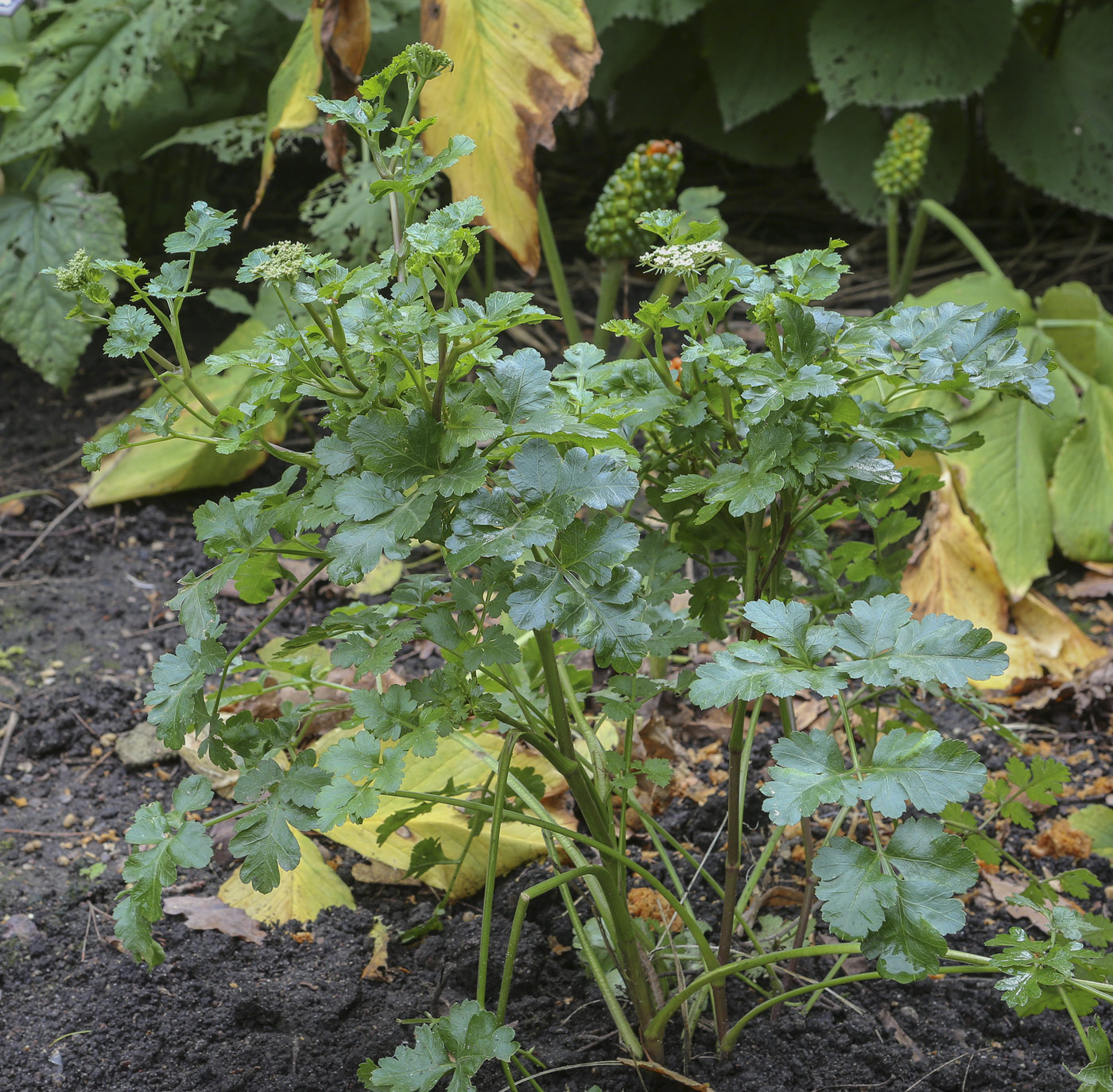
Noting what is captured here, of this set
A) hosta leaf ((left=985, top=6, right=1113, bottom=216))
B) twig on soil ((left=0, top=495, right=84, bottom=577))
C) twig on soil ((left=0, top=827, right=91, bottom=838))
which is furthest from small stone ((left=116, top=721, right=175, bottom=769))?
hosta leaf ((left=985, top=6, right=1113, bottom=216))

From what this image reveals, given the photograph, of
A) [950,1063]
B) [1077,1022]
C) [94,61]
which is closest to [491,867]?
[1077,1022]

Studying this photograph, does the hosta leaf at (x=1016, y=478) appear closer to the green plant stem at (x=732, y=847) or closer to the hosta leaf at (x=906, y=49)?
the hosta leaf at (x=906, y=49)

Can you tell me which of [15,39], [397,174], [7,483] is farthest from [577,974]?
[15,39]

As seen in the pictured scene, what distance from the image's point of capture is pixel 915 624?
0.67m

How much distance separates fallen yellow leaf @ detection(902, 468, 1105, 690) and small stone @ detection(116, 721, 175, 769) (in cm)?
111

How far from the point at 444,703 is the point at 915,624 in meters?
0.31

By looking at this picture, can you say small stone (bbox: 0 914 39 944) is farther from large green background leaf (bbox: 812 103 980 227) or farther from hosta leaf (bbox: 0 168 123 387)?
large green background leaf (bbox: 812 103 980 227)

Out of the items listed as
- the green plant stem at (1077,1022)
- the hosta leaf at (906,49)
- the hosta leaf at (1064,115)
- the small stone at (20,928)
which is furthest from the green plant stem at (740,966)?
the hosta leaf at (1064,115)

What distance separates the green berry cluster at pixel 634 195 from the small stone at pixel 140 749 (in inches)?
41.6

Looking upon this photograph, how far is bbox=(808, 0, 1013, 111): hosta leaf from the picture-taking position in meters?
2.34

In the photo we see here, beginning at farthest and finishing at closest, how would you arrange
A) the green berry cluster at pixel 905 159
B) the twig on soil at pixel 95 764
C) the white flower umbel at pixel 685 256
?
the green berry cluster at pixel 905 159 < the twig on soil at pixel 95 764 < the white flower umbel at pixel 685 256

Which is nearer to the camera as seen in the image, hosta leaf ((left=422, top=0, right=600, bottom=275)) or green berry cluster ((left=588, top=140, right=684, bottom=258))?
hosta leaf ((left=422, top=0, right=600, bottom=275))

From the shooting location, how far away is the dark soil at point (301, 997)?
96 centimetres

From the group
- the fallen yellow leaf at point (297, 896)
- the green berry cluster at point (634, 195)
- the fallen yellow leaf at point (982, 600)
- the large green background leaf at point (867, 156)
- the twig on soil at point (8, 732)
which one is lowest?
the fallen yellow leaf at point (982, 600)
